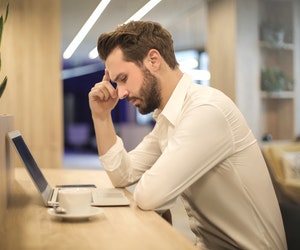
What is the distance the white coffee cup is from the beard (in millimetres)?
510

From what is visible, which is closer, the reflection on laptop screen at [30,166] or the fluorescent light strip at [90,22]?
the reflection on laptop screen at [30,166]

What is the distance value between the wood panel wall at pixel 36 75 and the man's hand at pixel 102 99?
7.66 ft

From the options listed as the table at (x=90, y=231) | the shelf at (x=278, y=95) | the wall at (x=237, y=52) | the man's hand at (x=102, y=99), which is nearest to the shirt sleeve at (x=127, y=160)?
the man's hand at (x=102, y=99)

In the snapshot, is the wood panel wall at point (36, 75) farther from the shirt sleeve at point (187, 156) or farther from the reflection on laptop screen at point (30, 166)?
the shirt sleeve at point (187, 156)

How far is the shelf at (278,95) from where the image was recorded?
4.74 metres

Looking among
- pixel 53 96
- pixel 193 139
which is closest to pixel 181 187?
pixel 193 139

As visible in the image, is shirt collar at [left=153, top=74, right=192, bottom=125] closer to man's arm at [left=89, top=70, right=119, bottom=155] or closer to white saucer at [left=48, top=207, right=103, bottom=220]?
man's arm at [left=89, top=70, right=119, bottom=155]

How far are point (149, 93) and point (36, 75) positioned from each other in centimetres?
263

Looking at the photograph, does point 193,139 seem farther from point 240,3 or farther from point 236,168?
A: point 240,3

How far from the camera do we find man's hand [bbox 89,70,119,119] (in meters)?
1.74

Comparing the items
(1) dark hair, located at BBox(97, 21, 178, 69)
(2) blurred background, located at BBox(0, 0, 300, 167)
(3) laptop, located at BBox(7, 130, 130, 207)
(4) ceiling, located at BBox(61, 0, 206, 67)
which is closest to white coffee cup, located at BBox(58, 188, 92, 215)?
(3) laptop, located at BBox(7, 130, 130, 207)

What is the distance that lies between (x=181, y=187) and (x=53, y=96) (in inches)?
116

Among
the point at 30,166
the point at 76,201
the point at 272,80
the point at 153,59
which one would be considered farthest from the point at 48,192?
the point at 272,80

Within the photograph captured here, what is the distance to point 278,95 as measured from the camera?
15.9 feet
